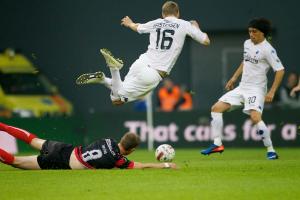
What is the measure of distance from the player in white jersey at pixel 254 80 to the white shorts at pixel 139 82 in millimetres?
1446

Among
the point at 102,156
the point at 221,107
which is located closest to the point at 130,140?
the point at 102,156

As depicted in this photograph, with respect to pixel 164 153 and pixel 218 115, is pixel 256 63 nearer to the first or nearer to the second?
pixel 218 115

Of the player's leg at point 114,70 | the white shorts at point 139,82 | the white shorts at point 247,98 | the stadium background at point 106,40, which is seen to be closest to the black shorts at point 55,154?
the player's leg at point 114,70

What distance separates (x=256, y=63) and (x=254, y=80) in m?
0.32

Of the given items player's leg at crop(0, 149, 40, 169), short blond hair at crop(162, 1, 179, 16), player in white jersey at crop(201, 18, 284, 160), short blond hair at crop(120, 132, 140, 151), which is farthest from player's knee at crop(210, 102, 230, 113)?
player's leg at crop(0, 149, 40, 169)

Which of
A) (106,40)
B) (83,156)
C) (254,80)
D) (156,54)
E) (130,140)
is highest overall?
(106,40)

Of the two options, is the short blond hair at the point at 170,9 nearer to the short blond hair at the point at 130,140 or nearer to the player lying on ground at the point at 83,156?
the player lying on ground at the point at 83,156

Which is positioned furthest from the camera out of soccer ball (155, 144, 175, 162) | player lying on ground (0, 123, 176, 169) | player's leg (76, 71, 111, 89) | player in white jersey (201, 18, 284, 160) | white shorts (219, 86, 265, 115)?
white shorts (219, 86, 265, 115)

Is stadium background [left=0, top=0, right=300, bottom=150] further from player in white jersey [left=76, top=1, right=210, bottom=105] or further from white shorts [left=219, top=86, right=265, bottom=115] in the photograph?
player in white jersey [left=76, top=1, right=210, bottom=105]

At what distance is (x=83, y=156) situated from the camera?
13.5m

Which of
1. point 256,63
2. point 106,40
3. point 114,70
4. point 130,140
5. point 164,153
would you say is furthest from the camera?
point 106,40

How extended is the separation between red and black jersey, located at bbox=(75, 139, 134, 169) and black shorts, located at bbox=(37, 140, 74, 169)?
6.4 inches

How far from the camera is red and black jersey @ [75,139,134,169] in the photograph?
13.3 metres

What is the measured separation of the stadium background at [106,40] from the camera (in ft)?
98.3
